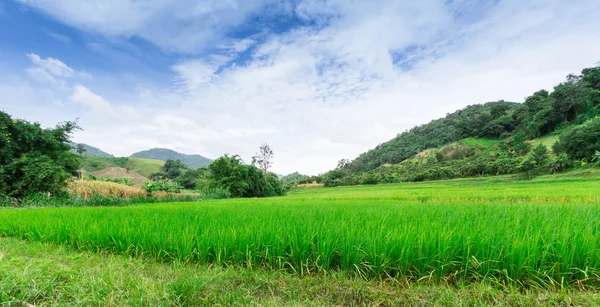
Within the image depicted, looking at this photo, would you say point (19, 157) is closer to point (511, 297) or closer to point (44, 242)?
point (44, 242)

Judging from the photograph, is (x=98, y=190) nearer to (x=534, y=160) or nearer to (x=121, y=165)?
(x=534, y=160)

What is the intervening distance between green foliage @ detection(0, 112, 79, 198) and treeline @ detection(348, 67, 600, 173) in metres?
68.4

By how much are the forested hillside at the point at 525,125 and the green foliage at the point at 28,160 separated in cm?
4034

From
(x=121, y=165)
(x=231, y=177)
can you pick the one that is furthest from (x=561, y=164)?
(x=121, y=165)

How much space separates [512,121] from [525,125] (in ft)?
36.7

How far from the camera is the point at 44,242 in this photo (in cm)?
332

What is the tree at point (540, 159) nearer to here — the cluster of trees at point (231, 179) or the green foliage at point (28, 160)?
the cluster of trees at point (231, 179)

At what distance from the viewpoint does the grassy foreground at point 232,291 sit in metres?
1.56

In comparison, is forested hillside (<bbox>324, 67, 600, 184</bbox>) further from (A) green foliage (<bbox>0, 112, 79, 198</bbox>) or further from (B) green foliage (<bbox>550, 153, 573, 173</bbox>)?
A: (A) green foliage (<bbox>0, 112, 79, 198</bbox>)

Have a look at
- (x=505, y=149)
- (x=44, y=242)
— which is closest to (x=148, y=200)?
(x=44, y=242)

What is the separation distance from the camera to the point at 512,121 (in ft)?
213

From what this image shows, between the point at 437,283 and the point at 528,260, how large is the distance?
663 mm

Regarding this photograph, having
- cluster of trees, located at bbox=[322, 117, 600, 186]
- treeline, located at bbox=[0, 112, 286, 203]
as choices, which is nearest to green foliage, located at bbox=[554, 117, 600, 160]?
cluster of trees, located at bbox=[322, 117, 600, 186]

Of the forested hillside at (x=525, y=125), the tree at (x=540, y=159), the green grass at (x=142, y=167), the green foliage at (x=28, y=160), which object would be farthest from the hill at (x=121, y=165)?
the tree at (x=540, y=159)
